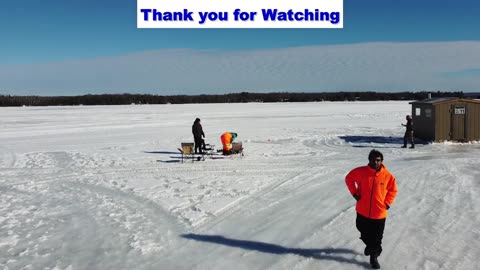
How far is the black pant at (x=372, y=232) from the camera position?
5.88 meters

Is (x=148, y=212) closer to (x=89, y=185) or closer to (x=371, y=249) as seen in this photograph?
(x=89, y=185)

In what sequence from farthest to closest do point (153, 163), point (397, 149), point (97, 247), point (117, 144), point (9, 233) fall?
1. point (117, 144)
2. point (397, 149)
3. point (153, 163)
4. point (9, 233)
5. point (97, 247)

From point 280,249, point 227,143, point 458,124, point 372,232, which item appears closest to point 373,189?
point 372,232

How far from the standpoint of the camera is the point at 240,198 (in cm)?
1008

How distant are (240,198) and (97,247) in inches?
149

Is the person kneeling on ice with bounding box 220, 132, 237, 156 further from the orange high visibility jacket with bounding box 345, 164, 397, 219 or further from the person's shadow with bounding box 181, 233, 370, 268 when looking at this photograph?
the orange high visibility jacket with bounding box 345, 164, 397, 219

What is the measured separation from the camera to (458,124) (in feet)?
64.8

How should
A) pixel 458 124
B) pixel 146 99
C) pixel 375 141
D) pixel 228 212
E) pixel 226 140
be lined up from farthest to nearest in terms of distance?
pixel 146 99
pixel 375 141
pixel 458 124
pixel 226 140
pixel 228 212

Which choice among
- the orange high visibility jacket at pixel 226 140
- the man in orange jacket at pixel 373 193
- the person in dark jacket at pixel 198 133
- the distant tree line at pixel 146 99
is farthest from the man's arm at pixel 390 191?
the distant tree line at pixel 146 99

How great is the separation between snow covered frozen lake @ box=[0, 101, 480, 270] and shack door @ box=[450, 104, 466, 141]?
276cm

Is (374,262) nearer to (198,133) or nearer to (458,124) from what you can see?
(198,133)

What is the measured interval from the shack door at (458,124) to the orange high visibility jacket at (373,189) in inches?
628

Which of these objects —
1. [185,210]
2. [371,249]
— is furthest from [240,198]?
[371,249]

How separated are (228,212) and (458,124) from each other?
15.0 m
